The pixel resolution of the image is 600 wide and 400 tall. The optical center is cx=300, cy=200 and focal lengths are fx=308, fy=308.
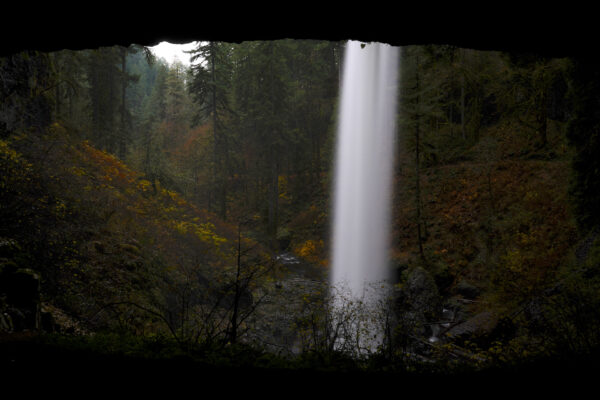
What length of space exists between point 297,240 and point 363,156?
8.35 meters

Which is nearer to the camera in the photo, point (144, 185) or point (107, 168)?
point (107, 168)

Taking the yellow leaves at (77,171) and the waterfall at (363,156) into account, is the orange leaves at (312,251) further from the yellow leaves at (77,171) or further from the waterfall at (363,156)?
the yellow leaves at (77,171)

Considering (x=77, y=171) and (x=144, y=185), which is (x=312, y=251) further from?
(x=77, y=171)

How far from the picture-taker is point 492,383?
87.7 inches

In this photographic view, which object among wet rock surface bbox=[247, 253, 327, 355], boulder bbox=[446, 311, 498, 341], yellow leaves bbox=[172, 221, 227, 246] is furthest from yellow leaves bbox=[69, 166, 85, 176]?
boulder bbox=[446, 311, 498, 341]

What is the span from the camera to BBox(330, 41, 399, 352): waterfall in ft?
66.9

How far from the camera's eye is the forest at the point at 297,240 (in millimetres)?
3621

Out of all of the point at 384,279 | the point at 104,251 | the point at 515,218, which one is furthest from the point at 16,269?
the point at 515,218

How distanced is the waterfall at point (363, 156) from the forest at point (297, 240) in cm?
101

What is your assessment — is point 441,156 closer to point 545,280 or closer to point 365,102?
point 365,102

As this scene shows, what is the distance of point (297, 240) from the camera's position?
907 inches

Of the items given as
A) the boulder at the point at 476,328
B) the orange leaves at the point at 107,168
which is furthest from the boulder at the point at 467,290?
the orange leaves at the point at 107,168

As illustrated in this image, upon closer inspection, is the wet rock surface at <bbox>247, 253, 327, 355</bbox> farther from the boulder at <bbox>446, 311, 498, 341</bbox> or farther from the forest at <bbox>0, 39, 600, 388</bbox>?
the boulder at <bbox>446, 311, 498, 341</bbox>

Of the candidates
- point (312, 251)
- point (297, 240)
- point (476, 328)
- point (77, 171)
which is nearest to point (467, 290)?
point (476, 328)
